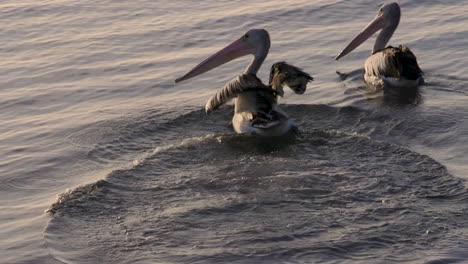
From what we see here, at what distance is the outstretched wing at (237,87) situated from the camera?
9.56 metres

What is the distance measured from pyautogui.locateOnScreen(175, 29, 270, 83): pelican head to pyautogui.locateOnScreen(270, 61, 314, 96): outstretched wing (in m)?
0.96

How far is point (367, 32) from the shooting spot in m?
12.4

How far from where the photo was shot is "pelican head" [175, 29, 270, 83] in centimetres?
1071

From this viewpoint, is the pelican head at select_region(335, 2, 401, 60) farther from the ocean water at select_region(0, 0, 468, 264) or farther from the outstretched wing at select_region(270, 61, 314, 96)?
the outstretched wing at select_region(270, 61, 314, 96)

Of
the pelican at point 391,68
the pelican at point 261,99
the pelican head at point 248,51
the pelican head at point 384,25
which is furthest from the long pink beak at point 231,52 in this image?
the pelican head at point 384,25

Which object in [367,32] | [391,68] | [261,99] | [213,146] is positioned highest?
[367,32]

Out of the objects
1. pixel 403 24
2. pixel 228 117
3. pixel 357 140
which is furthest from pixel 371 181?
pixel 403 24

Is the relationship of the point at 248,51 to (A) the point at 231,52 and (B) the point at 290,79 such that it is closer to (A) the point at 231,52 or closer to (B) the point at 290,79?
(A) the point at 231,52

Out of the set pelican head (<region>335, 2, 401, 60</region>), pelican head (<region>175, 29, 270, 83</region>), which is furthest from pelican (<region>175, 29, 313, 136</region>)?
pelican head (<region>335, 2, 401, 60</region>)

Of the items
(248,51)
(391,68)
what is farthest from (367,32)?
(248,51)

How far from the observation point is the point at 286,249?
6.81 m

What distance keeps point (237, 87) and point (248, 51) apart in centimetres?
134

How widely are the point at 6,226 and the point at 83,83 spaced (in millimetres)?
4134

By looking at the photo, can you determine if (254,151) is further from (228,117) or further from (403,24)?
(403,24)
